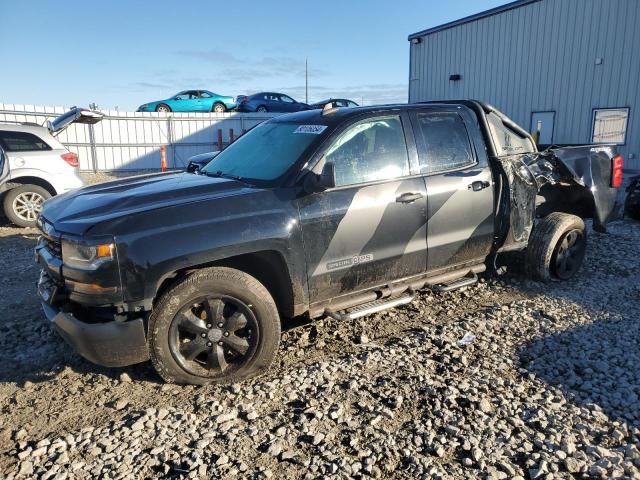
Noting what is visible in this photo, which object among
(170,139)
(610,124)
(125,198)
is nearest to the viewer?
(125,198)

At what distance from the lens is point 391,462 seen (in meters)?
2.51

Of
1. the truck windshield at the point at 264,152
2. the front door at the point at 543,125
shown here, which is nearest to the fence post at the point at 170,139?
the front door at the point at 543,125

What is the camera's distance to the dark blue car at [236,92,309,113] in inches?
1001

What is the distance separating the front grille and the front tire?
520cm

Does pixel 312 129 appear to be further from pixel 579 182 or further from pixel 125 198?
pixel 579 182

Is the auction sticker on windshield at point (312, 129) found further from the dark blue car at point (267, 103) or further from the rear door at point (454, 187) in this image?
the dark blue car at point (267, 103)

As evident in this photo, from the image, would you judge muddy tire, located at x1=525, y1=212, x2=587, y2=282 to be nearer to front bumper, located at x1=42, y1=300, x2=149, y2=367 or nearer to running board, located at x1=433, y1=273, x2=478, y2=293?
running board, located at x1=433, y1=273, x2=478, y2=293

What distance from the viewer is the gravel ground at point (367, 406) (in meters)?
2.50

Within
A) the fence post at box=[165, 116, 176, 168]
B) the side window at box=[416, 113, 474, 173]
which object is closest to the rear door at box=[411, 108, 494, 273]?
the side window at box=[416, 113, 474, 173]

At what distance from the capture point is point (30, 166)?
782 cm

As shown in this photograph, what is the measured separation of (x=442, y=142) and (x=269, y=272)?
197 cm

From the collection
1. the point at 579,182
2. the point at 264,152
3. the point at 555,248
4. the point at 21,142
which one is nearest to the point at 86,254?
the point at 264,152

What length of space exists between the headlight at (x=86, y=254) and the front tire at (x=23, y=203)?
572cm

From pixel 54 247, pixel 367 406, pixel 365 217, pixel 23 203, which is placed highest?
pixel 365 217
